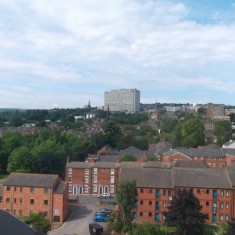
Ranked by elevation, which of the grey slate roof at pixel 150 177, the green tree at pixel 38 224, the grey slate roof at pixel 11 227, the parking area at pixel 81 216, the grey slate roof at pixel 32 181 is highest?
the grey slate roof at pixel 11 227

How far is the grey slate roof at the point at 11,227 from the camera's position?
26.1 ft

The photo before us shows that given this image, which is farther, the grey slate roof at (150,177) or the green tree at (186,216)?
the grey slate roof at (150,177)

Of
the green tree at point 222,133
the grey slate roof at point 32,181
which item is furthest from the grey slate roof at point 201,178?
the green tree at point 222,133

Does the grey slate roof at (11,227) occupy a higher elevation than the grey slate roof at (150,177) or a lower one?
higher

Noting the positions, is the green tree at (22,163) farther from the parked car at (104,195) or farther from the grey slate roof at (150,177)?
the grey slate roof at (150,177)

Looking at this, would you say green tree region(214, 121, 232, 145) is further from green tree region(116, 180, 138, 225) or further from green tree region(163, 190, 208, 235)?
green tree region(163, 190, 208, 235)

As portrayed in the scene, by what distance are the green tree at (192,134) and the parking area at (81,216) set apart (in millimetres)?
38227

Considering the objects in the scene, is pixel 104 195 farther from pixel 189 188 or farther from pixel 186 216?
pixel 186 216

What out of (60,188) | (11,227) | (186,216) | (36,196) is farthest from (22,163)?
(11,227)

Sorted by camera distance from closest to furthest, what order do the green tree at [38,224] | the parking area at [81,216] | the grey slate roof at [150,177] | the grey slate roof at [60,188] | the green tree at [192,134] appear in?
the green tree at [38,224], the parking area at [81,216], the grey slate roof at [150,177], the grey slate roof at [60,188], the green tree at [192,134]

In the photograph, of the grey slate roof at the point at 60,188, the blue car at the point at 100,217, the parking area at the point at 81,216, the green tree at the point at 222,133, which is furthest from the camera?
the green tree at the point at 222,133

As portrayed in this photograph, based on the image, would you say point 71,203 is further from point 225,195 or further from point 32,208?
point 225,195

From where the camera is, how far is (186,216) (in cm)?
2905

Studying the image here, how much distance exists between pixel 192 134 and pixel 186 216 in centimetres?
5489
